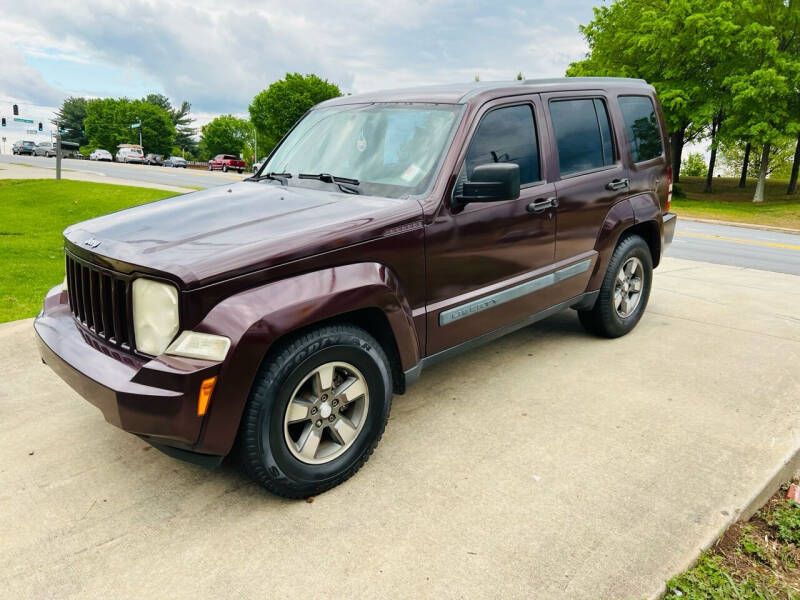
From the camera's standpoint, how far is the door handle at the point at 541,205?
3851 millimetres

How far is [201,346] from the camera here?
248 cm

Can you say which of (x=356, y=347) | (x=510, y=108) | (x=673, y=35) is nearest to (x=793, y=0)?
(x=673, y=35)

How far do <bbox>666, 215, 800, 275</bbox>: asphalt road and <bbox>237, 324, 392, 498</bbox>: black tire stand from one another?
28.1ft

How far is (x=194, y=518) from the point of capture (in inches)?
107

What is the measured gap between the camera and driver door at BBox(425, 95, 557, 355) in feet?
11.0

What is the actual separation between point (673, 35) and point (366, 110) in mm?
30281

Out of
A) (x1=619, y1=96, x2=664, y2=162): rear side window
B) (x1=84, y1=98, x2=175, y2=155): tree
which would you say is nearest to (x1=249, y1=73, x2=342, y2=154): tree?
(x1=84, y1=98, x2=175, y2=155): tree

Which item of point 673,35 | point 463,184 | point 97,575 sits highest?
point 673,35

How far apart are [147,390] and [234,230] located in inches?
32.0

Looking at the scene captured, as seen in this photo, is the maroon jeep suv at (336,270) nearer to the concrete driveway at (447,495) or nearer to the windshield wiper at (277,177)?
the windshield wiper at (277,177)

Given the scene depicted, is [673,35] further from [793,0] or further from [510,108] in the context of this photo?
[510,108]

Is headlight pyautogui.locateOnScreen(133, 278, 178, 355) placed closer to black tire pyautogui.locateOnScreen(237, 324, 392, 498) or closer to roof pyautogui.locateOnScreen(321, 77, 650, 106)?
black tire pyautogui.locateOnScreen(237, 324, 392, 498)

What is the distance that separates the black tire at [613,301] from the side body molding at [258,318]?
2595mm

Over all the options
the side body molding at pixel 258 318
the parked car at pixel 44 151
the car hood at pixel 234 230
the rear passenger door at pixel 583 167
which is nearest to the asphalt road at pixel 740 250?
the rear passenger door at pixel 583 167
